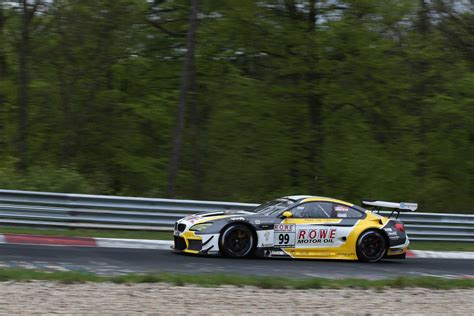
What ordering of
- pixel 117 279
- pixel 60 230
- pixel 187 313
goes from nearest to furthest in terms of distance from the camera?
pixel 187 313, pixel 117 279, pixel 60 230

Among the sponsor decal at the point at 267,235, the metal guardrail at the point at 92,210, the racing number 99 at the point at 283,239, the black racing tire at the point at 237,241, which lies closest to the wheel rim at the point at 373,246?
the racing number 99 at the point at 283,239

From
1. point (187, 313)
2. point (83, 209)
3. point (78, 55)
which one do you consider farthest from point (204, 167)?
point (187, 313)

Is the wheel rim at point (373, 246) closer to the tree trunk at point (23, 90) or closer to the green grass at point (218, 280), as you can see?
the green grass at point (218, 280)

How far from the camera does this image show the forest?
2227 centimetres

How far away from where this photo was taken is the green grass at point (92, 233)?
14.8 meters

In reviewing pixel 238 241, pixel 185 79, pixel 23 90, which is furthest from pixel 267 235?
pixel 23 90

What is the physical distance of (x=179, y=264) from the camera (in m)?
11.6

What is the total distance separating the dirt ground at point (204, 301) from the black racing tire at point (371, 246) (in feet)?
13.8

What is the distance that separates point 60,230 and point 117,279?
6587 millimetres

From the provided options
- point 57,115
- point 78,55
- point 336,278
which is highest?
point 78,55

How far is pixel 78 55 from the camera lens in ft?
72.7

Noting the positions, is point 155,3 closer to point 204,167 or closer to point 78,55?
point 78,55

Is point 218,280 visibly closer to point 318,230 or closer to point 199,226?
point 199,226

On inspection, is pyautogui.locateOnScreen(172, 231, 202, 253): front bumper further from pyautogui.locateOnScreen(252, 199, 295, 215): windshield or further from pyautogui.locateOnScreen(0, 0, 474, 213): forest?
pyautogui.locateOnScreen(0, 0, 474, 213): forest
